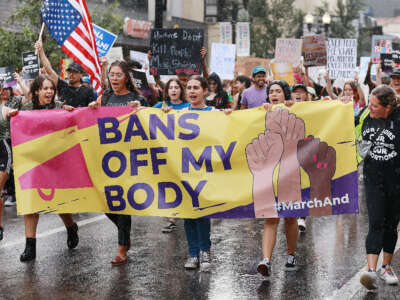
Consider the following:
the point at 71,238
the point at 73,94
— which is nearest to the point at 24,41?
the point at 73,94

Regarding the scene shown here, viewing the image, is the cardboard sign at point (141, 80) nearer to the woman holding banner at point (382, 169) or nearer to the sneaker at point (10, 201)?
the sneaker at point (10, 201)

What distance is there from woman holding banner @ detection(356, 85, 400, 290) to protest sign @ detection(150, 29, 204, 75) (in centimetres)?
379

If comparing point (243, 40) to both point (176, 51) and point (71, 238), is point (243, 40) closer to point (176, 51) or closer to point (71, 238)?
point (176, 51)

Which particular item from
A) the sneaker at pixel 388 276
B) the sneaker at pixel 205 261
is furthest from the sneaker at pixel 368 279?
the sneaker at pixel 205 261

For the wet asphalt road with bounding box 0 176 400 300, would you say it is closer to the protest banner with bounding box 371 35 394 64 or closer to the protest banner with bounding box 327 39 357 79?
the protest banner with bounding box 327 39 357 79

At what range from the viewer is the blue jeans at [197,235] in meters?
6.73

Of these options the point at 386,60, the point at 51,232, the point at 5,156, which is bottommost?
the point at 51,232

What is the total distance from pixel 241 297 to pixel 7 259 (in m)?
2.65

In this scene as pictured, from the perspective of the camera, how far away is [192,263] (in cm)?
671

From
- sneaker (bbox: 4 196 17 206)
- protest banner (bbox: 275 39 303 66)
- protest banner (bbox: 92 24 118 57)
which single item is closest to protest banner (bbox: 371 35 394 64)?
protest banner (bbox: 275 39 303 66)

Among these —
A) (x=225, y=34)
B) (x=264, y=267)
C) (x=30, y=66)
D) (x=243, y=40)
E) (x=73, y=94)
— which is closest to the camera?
(x=264, y=267)

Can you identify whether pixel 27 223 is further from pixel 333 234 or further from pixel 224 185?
pixel 333 234

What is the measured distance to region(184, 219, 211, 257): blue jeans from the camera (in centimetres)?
673

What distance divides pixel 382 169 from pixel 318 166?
1.95 feet
